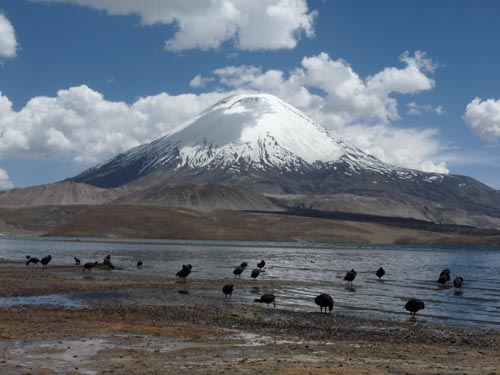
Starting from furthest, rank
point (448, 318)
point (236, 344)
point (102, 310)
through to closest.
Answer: point (448, 318)
point (102, 310)
point (236, 344)

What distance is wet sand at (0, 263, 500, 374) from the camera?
16.2m

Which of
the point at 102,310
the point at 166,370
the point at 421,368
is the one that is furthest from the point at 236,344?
the point at 102,310

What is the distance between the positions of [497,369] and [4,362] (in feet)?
43.6

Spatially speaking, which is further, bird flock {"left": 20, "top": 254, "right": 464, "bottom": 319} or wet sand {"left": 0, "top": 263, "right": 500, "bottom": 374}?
bird flock {"left": 20, "top": 254, "right": 464, "bottom": 319}

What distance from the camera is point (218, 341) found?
20375 mm

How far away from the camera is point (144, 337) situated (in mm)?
20656

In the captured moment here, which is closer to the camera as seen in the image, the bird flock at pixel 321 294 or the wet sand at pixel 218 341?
the wet sand at pixel 218 341

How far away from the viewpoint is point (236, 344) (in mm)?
20016

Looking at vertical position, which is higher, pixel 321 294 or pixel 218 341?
pixel 321 294

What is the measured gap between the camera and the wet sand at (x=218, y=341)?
16.2 m

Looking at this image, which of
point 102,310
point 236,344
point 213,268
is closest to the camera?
point 236,344

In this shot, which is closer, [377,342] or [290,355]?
[290,355]

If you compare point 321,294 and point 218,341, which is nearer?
point 218,341

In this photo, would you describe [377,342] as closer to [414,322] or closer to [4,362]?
[414,322]
